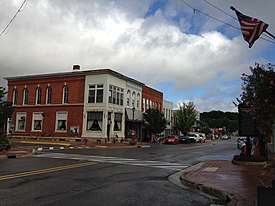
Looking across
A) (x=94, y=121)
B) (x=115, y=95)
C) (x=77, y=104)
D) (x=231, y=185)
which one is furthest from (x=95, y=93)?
(x=231, y=185)

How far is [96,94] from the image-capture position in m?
40.8

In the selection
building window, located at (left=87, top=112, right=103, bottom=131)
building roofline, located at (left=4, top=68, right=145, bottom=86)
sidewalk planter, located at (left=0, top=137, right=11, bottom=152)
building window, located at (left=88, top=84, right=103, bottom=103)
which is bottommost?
sidewalk planter, located at (left=0, top=137, right=11, bottom=152)

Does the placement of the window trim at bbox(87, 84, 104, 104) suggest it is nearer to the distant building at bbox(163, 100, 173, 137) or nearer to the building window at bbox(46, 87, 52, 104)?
the building window at bbox(46, 87, 52, 104)

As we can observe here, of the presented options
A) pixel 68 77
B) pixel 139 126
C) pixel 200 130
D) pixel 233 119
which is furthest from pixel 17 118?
pixel 233 119

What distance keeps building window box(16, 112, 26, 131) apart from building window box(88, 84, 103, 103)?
1161cm

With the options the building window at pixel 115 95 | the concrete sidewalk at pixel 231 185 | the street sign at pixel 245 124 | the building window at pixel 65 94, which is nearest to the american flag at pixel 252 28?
the concrete sidewalk at pixel 231 185

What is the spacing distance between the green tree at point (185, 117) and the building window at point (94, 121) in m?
28.6

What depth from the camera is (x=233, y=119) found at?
16375 cm

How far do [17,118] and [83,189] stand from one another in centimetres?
4099

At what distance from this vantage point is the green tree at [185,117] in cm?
6544

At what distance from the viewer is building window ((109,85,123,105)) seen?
136ft

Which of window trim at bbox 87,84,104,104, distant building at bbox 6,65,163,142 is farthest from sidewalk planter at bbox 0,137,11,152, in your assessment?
window trim at bbox 87,84,104,104

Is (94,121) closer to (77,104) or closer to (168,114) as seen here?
(77,104)

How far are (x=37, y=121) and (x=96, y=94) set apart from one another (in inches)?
411
